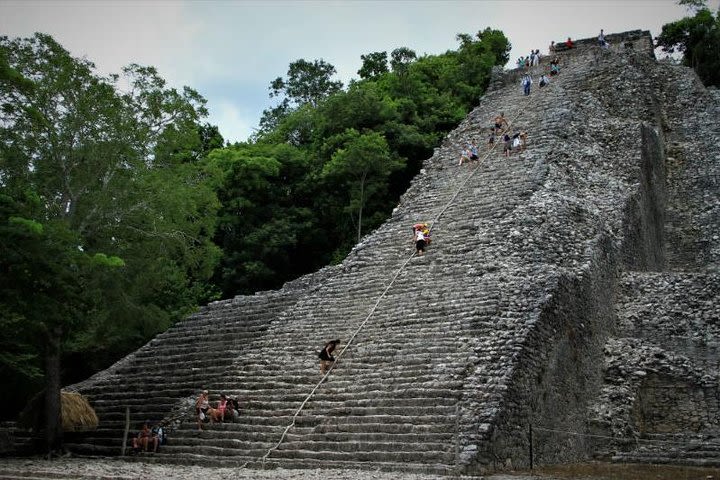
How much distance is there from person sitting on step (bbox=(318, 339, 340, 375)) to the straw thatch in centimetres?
429

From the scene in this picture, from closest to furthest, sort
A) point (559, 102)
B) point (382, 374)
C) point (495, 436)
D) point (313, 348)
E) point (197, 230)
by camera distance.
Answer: point (495, 436) → point (382, 374) → point (313, 348) → point (197, 230) → point (559, 102)

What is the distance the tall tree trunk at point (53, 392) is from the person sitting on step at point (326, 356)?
4.25m

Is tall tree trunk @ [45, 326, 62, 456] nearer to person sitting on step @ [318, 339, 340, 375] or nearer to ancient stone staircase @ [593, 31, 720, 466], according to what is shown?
person sitting on step @ [318, 339, 340, 375]

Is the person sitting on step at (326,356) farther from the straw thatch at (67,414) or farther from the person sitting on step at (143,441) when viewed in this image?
the straw thatch at (67,414)

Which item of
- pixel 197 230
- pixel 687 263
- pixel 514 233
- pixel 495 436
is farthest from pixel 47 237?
pixel 687 263

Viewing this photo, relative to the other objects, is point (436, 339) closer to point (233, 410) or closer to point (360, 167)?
point (233, 410)

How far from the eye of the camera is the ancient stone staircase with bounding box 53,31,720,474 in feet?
37.1

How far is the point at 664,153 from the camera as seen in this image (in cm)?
2436

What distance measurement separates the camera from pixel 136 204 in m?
14.6

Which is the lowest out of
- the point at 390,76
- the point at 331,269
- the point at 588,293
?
the point at 588,293

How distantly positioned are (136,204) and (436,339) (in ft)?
19.6

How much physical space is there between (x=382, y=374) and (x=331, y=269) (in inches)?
221

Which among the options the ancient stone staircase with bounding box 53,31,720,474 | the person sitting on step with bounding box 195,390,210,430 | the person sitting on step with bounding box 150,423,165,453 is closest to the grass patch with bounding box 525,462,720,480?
the ancient stone staircase with bounding box 53,31,720,474

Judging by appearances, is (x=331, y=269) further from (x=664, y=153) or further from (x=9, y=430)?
(x=664, y=153)
